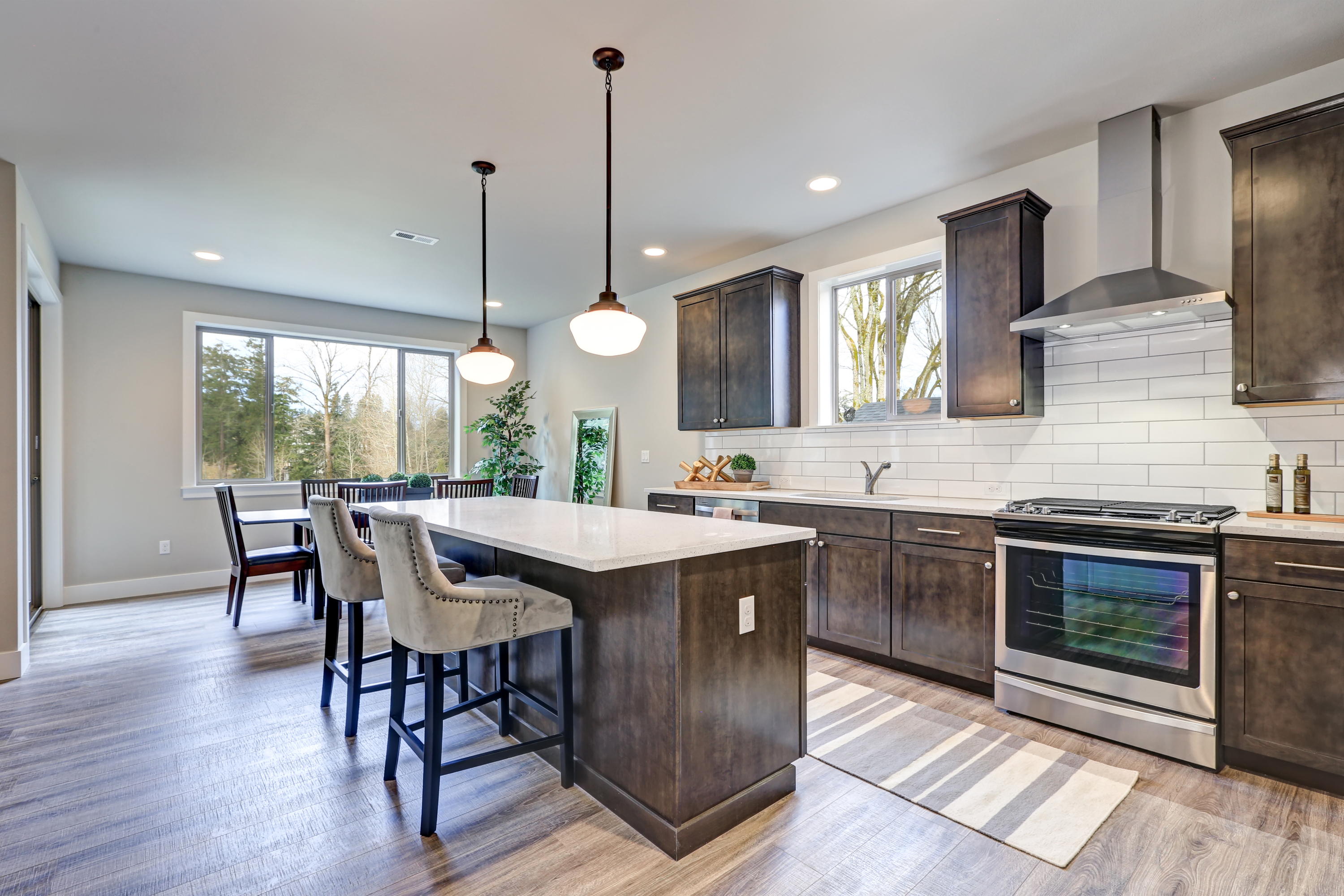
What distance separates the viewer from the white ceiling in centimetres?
221

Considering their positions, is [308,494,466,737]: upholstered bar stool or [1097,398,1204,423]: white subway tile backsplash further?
[1097,398,1204,423]: white subway tile backsplash

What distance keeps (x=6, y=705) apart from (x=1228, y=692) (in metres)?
5.22

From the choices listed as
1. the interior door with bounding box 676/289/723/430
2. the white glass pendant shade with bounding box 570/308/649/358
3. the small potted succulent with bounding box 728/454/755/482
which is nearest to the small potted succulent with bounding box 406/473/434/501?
the interior door with bounding box 676/289/723/430

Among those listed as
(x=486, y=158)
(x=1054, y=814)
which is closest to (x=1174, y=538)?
(x=1054, y=814)

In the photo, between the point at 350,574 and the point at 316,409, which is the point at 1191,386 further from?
the point at 316,409

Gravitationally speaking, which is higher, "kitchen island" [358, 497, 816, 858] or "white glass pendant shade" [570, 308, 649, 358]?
"white glass pendant shade" [570, 308, 649, 358]

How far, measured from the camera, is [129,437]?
17.1 ft

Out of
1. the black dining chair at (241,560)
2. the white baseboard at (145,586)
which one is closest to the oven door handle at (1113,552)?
the black dining chair at (241,560)

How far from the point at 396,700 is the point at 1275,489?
11.2 feet

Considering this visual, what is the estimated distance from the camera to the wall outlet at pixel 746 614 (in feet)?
6.75

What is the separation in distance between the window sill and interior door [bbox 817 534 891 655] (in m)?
4.98

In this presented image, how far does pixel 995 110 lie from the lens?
280cm

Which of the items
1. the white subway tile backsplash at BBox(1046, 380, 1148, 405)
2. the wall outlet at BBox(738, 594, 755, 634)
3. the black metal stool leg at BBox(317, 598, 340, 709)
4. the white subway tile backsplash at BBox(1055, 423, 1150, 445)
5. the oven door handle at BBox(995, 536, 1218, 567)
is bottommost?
the black metal stool leg at BBox(317, 598, 340, 709)

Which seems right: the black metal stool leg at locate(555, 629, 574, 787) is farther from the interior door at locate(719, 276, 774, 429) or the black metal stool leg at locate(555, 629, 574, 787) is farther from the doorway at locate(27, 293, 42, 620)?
the doorway at locate(27, 293, 42, 620)
